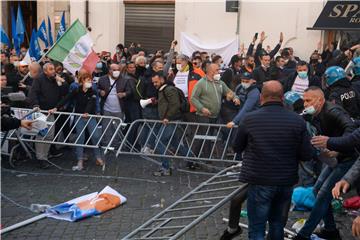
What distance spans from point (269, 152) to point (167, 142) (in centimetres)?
387

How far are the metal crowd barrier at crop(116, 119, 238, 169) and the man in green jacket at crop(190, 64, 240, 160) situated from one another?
0.28 feet

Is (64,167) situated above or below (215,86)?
below

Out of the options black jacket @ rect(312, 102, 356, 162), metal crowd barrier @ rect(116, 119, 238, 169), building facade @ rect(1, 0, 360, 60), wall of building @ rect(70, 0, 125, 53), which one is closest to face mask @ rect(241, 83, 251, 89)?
metal crowd barrier @ rect(116, 119, 238, 169)

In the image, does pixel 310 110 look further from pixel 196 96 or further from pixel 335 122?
pixel 196 96

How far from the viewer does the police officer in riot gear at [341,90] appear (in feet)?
20.1

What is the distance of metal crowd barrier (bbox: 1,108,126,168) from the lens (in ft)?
27.7

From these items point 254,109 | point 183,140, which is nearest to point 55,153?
point 183,140

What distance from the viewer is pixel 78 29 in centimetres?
961

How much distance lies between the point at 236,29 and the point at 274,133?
45.1ft

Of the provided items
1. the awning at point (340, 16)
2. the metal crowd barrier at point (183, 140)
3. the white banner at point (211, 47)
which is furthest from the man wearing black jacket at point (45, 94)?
the awning at point (340, 16)

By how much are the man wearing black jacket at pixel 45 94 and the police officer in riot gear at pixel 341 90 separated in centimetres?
471

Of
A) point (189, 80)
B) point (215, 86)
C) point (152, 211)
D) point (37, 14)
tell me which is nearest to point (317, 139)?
point (152, 211)

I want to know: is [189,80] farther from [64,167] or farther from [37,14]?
[37,14]

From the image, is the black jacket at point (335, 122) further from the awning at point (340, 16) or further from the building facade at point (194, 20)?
the building facade at point (194, 20)
